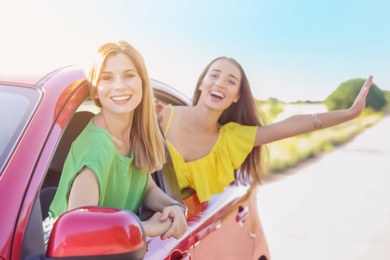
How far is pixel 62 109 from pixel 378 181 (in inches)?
345

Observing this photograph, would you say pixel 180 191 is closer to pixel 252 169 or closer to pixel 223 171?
pixel 223 171

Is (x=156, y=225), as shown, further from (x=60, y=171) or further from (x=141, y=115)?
(x=60, y=171)

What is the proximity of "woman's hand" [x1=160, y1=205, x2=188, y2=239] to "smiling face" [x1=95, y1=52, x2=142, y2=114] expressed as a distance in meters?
0.37

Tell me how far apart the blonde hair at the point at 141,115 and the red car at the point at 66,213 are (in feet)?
0.23

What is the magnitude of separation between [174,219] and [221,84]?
135 cm

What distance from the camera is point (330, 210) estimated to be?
28.2 ft

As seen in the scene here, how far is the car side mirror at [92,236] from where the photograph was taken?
1.87m

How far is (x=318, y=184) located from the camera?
10469 mm

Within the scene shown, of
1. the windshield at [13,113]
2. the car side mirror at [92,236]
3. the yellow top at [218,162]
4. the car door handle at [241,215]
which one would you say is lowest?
the car door handle at [241,215]

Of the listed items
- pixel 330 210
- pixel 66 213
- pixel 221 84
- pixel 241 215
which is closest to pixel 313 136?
pixel 330 210

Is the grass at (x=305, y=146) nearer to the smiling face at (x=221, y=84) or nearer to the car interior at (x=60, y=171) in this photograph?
the smiling face at (x=221, y=84)

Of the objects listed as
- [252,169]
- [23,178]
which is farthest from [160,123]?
[23,178]

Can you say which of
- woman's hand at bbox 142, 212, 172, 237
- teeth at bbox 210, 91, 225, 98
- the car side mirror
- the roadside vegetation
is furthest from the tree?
the car side mirror

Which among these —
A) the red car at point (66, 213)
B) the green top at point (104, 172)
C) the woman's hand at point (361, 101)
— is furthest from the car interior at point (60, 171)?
the woman's hand at point (361, 101)
